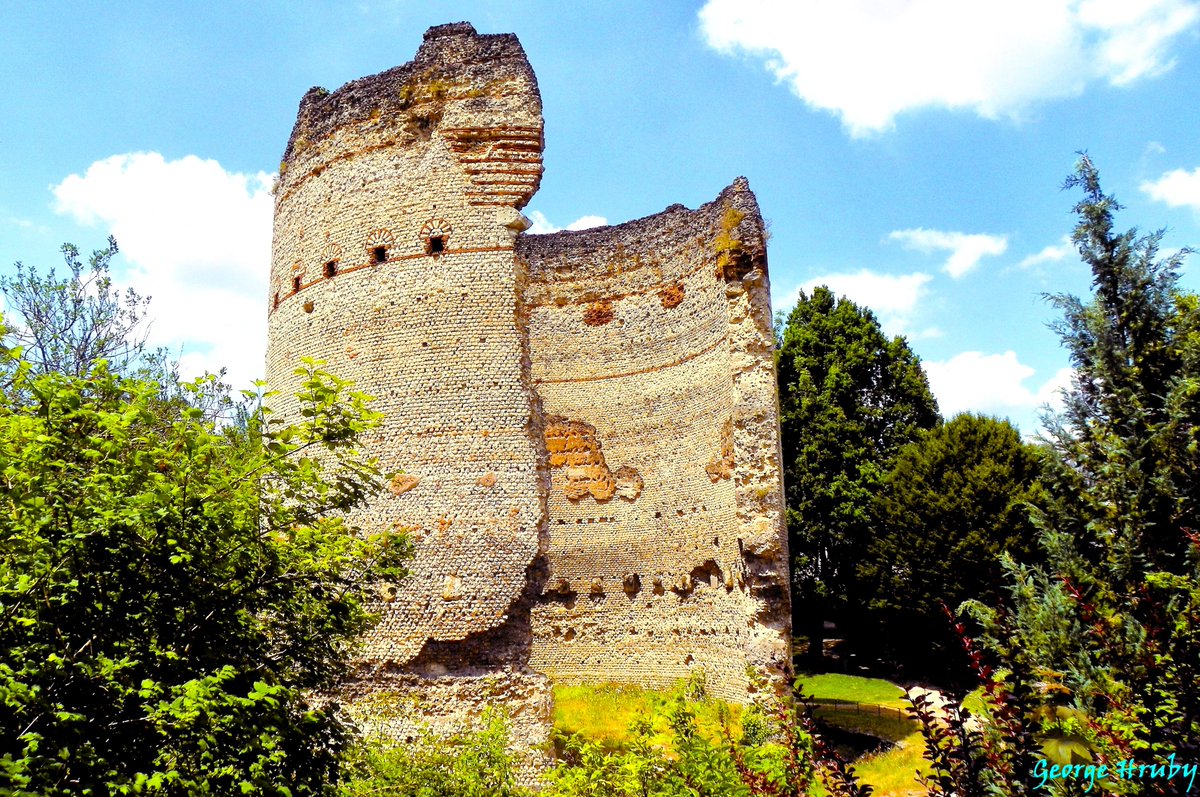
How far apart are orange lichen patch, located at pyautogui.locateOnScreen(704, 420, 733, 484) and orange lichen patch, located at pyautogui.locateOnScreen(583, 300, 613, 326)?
4612 mm

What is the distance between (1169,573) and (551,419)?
49.9 ft

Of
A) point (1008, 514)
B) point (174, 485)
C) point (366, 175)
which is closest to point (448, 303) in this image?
point (366, 175)

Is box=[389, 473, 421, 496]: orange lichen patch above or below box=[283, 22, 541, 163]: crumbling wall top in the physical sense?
below

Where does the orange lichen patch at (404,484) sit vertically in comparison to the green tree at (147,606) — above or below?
above

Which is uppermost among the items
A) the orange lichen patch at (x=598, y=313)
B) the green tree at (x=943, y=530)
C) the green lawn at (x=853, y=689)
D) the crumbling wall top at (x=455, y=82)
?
the crumbling wall top at (x=455, y=82)

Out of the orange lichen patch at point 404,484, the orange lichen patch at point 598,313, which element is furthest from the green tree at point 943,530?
the orange lichen patch at point 404,484

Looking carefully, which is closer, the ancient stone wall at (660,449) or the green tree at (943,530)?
the ancient stone wall at (660,449)

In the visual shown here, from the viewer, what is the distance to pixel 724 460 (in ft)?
53.0

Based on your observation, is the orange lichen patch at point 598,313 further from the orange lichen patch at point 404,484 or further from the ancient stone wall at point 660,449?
the orange lichen patch at point 404,484

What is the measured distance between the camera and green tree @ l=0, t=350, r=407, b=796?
150 inches

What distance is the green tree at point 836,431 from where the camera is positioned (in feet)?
72.9

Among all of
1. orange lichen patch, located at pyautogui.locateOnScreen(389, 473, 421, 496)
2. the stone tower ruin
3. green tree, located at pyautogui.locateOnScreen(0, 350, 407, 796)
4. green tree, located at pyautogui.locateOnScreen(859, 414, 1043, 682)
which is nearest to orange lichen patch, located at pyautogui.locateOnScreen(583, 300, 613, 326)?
the stone tower ruin

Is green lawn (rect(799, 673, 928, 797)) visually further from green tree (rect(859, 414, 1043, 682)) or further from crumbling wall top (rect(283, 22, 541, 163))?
crumbling wall top (rect(283, 22, 541, 163))

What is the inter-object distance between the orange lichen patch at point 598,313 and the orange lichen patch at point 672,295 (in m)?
1.49
